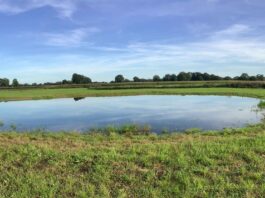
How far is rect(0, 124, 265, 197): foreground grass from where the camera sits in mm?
8102

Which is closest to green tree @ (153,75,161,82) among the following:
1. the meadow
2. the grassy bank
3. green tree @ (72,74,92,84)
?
green tree @ (72,74,92,84)

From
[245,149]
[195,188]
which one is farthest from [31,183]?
[245,149]

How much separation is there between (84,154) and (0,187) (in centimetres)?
245

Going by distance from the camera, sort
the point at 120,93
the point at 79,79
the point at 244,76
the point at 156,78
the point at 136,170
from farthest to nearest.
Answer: the point at 79,79, the point at 156,78, the point at 244,76, the point at 120,93, the point at 136,170

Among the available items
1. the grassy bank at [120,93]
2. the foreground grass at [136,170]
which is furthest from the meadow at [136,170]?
the grassy bank at [120,93]

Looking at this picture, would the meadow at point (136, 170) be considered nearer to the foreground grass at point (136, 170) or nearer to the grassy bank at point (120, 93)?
the foreground grass at point (136, 170)

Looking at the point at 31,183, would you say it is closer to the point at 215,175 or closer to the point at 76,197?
the point at 76,197

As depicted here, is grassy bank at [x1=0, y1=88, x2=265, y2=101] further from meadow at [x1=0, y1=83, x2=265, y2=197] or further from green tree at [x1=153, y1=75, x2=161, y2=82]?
green tree at [x1=153, y1=75, x2=161, y2=82]

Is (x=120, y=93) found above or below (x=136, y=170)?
above

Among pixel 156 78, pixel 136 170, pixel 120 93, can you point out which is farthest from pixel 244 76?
pixel 136 170

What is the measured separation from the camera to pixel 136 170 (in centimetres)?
909

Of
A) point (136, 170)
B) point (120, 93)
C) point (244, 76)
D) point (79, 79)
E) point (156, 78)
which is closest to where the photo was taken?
point (136, 170)

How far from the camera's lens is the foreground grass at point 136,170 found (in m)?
8.10

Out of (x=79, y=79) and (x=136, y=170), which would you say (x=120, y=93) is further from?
(x=79, y=79)
